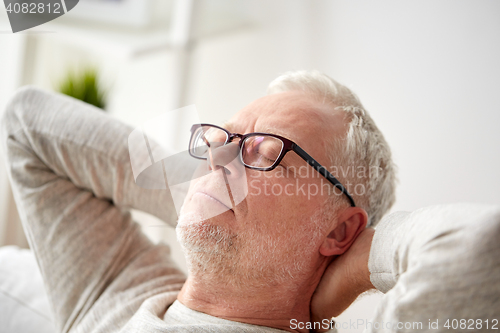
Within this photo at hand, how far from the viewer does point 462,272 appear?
503mm

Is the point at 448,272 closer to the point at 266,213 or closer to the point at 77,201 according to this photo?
the point at 266,213

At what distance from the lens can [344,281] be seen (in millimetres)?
853

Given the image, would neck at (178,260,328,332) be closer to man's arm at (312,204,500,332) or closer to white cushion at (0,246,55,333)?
man's arm at (312,204,500,332)

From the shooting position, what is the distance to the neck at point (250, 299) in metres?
0.88

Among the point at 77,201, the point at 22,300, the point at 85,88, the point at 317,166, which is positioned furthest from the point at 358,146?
the point at 85,88

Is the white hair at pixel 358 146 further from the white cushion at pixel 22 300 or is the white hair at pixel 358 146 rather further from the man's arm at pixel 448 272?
the white cushion at pixel 22 300

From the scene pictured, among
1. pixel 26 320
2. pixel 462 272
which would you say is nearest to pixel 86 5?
pixel 26 320

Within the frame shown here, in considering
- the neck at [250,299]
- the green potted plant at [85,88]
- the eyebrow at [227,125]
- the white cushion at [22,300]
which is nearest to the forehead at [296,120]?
the eyebrow at [227,125]

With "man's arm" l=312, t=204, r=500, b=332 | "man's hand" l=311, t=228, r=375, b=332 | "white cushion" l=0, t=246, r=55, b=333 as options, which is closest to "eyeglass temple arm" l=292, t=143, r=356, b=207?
"man's hand" l=311, t=228, r=375, b=332

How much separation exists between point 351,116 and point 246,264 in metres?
0.48

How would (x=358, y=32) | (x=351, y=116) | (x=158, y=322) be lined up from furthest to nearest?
(x=358, y=32), (x=351, y=116), (x=158, y=322)

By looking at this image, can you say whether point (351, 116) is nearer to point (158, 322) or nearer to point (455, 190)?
point (455, 190)

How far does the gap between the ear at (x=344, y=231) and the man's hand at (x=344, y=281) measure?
2 centimetres

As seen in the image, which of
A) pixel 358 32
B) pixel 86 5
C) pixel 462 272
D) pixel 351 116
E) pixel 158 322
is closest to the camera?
pixel 462 272
